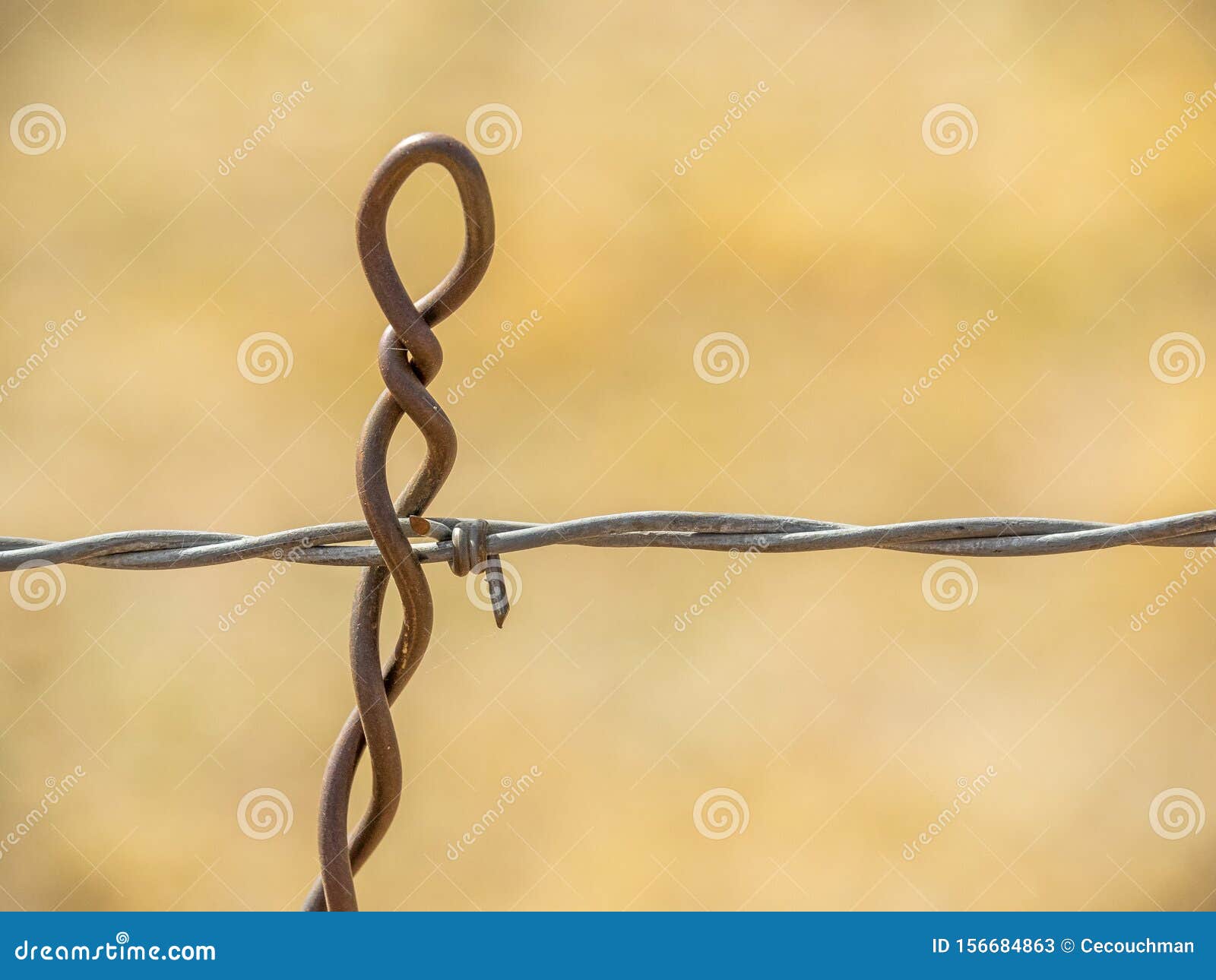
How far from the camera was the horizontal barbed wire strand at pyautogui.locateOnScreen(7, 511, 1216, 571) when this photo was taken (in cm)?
73

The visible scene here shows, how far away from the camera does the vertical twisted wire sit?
24.5 inches

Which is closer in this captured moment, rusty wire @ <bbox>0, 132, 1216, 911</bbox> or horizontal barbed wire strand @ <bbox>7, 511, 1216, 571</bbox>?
rusty wire @ <bbox>0, 132, 1216, 911</bbox>

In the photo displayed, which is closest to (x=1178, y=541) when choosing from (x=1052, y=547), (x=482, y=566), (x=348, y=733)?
(x=1052, y=547)

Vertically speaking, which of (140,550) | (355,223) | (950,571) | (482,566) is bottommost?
(140,550)

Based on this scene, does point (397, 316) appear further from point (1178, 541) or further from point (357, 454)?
point (1178, 541)

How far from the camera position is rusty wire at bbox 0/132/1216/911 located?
63 cm

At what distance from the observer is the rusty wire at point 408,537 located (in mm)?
633

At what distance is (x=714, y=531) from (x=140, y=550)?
45 cm

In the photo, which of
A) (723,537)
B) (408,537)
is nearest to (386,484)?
(408,537)

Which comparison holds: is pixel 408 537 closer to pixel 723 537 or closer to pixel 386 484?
pixel 386 484

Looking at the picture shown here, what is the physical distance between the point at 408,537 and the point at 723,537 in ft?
0.75

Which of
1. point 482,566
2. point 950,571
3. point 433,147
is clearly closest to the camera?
point 433,147

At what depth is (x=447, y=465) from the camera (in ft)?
2.24

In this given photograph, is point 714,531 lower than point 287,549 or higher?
higher
